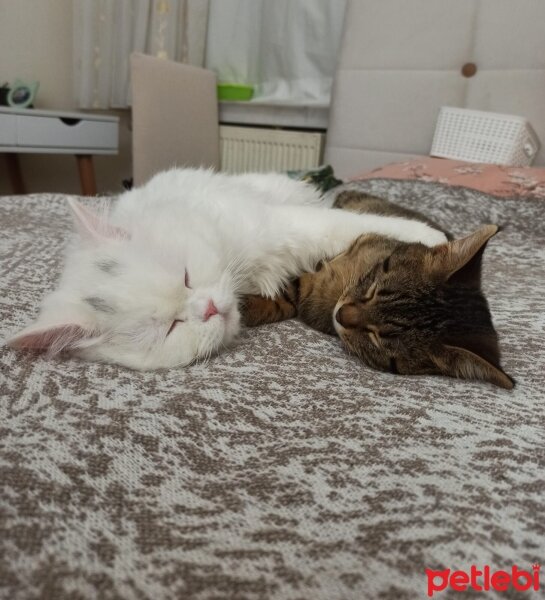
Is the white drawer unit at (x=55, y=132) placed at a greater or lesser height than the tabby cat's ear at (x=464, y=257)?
lesser

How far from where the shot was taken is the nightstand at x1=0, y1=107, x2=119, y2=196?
9.89 feet

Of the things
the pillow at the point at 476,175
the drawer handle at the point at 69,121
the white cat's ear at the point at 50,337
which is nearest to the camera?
the white cat's ear at the point at 50,337

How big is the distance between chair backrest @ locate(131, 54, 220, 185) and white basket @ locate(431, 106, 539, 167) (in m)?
1.59

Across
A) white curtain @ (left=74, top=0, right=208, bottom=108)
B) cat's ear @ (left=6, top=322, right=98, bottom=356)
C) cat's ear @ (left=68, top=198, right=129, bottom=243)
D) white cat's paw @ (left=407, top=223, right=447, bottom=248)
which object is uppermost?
white curtain @ (left=74, top=0, right=208, bottom=108)

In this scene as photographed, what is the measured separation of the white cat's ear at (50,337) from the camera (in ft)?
2.56

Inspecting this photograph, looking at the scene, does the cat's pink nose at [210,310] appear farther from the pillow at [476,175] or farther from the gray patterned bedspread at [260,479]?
the pillow at [476,175]

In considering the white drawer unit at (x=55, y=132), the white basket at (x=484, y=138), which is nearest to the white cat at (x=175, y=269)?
the white basket at (x=484, y=138)

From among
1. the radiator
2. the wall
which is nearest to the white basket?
the radiator

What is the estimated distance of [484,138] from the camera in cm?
246

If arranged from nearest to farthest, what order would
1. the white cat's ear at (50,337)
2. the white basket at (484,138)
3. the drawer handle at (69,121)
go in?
1. the white cat's ear at (50,337)
2. the white basket at (484,138)
3. the drawer handle at (69,121)

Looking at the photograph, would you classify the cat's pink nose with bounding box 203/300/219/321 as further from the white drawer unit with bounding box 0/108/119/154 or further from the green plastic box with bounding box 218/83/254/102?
the green plastic box with bounding box 218/83/254/102

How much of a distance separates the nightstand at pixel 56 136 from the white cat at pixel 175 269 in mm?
2265

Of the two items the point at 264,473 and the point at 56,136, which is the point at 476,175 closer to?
the point at 264,473

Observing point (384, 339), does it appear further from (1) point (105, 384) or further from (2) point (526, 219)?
(2) point (526, 219)
